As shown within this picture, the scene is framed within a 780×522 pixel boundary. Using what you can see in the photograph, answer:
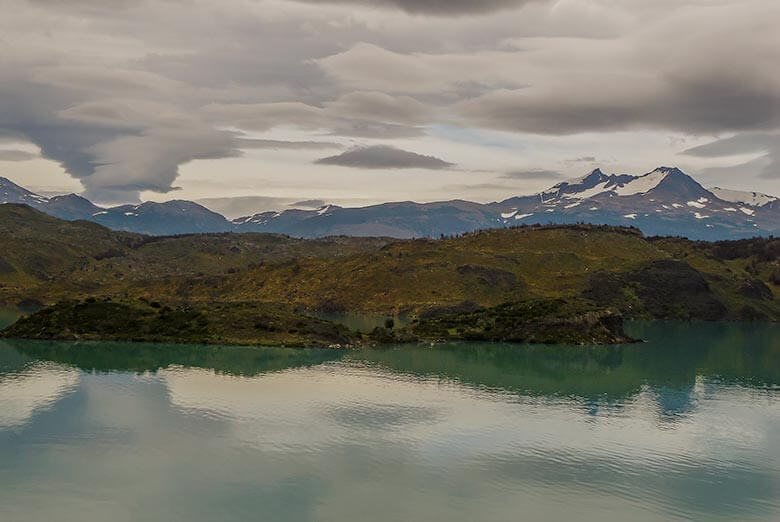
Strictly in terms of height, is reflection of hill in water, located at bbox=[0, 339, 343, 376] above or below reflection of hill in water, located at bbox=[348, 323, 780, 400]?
below

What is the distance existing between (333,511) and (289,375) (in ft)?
266

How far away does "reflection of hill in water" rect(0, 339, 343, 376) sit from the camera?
160 metres

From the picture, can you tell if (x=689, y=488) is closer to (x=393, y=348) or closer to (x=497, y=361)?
(x=497, y=361)

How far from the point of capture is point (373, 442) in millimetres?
96938

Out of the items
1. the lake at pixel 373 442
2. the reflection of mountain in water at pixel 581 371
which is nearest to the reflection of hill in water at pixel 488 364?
the reflection of mountain in water at pixel 581 371

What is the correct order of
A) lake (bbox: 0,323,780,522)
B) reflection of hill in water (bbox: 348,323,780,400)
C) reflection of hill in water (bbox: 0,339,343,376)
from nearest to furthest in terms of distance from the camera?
lake (bbox: 0,323,780,522) < reflection of hill in water (bbox: 348,323,780,400) < reflection of hill in water (bbox: 0,339,343,376)

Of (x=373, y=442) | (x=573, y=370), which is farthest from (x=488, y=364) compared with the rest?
(x=373, y=442)

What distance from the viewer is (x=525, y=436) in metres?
103

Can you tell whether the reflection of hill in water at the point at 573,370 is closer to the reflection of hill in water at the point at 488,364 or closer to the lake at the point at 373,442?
the reflection of hill in water at the point at 488,364

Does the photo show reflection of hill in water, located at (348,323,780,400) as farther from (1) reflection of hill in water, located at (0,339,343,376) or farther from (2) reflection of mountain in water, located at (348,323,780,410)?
(1) reflection of hill in water, located at (0,339,343,376)

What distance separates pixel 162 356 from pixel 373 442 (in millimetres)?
93416

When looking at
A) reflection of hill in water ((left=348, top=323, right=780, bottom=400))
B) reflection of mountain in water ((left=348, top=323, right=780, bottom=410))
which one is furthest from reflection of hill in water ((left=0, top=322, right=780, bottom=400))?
reflection of hill in water ((left=348, top=323, right=780, bottom=400))

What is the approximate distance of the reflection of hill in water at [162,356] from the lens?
6284 inches

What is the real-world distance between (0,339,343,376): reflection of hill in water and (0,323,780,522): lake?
1397 mm
